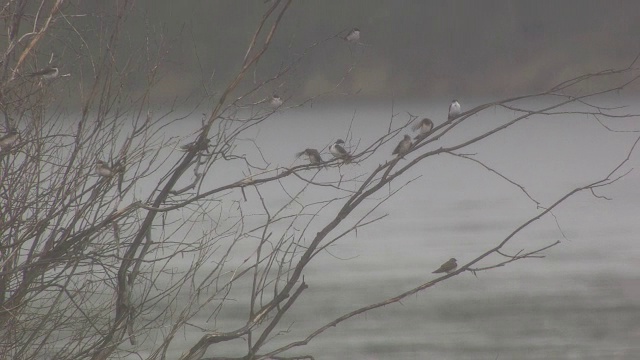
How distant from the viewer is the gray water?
1359 cm

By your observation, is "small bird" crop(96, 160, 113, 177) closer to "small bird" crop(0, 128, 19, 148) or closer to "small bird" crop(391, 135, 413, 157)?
"small bird" crop(0, 128, 19, 148)

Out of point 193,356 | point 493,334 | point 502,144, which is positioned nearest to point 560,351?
point 493,334

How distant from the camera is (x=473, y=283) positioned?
18938 millimetres

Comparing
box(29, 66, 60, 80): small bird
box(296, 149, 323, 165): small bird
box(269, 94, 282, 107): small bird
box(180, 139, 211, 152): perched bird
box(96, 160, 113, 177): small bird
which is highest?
box(29, 66, 60, 80): small bird

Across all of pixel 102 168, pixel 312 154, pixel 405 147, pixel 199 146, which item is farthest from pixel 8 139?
pixel 405 147

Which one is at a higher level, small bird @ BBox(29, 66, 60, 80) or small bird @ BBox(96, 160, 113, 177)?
small bird @ BBox(29, 66, 60, 80)

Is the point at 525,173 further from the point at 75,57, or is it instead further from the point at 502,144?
the point at 75,57

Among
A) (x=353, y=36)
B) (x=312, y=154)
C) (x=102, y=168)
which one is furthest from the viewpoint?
(x=312, y=154)

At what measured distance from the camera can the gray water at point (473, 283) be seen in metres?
13.6

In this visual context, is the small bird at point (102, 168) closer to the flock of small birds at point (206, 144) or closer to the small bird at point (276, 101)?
the flock of small birds at point (206, 144)

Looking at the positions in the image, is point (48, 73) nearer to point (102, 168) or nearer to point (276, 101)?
point (102, 168)

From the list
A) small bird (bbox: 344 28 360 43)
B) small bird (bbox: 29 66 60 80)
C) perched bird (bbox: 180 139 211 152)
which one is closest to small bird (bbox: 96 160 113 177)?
perched bird (bbox: 180 139 211 152)

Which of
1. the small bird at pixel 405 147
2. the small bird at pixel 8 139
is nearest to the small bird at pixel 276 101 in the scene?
the small bird at pixel 405 147

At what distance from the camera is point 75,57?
5.05 metres
